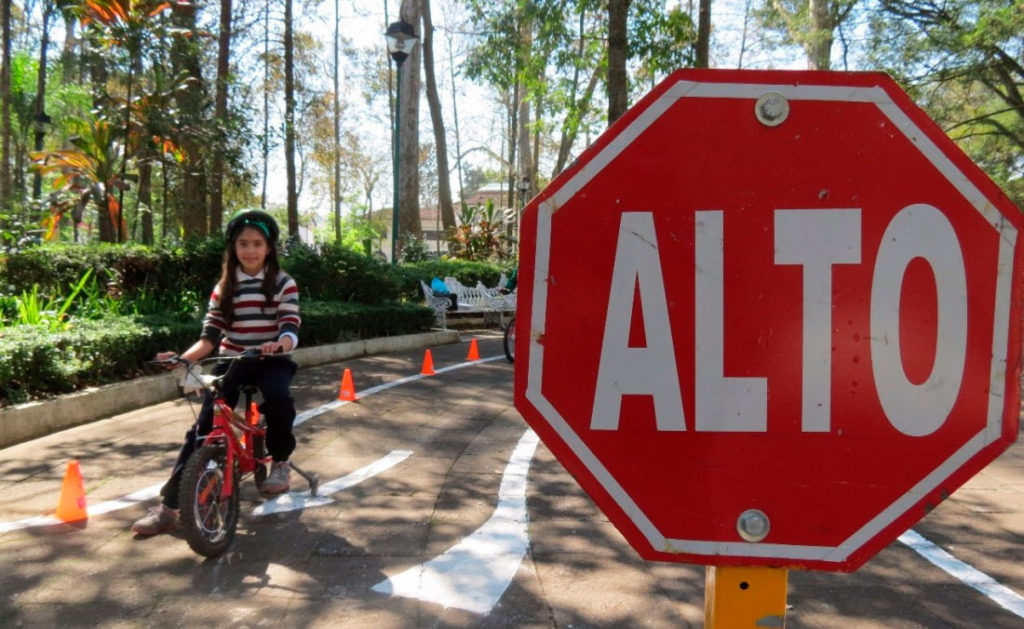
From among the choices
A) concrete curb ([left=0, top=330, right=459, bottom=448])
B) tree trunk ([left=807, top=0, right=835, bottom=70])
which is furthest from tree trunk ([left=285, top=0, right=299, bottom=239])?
tree trunk ([left=807, top=0, right=835, bottom=70])

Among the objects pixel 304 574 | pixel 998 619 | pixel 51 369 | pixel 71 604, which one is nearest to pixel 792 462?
pixel 998 619

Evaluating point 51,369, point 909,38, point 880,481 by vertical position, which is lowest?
point 51,369

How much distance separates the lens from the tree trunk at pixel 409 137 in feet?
81.9

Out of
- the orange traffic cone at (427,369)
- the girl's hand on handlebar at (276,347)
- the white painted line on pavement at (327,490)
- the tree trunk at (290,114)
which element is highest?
the tree trunk at (290,114)

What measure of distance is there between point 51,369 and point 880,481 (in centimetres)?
709

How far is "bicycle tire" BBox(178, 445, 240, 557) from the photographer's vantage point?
3.91 meters

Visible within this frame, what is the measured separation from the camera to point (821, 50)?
18.9 metres

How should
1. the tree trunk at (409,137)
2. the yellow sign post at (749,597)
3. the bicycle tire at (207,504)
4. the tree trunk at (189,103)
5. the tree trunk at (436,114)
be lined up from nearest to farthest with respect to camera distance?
the yellow sign post at (749,597)
the bicycle tire at (207,504)
the tree trunk at (189,103)
the tree trunk at (409,137)
the tree trunk at (436,114)

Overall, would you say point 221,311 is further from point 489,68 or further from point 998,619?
point 489,68

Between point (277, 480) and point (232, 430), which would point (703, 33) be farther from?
point (232, 430)

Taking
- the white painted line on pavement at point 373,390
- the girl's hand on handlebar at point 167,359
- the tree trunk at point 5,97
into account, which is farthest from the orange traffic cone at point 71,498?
the tree trunk at point 5,97

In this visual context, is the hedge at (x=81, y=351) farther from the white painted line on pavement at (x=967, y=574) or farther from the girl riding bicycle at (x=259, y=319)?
the white painted line on pavement at (x=967, y=574)

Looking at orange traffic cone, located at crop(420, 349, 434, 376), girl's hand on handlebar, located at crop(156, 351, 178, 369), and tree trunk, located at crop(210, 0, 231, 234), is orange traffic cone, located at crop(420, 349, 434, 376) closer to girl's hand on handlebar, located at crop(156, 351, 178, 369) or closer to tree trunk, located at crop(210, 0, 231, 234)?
tree trunk, located at crop(210, 0, 231, 234)

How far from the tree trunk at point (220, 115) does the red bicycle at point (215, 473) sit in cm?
1034
